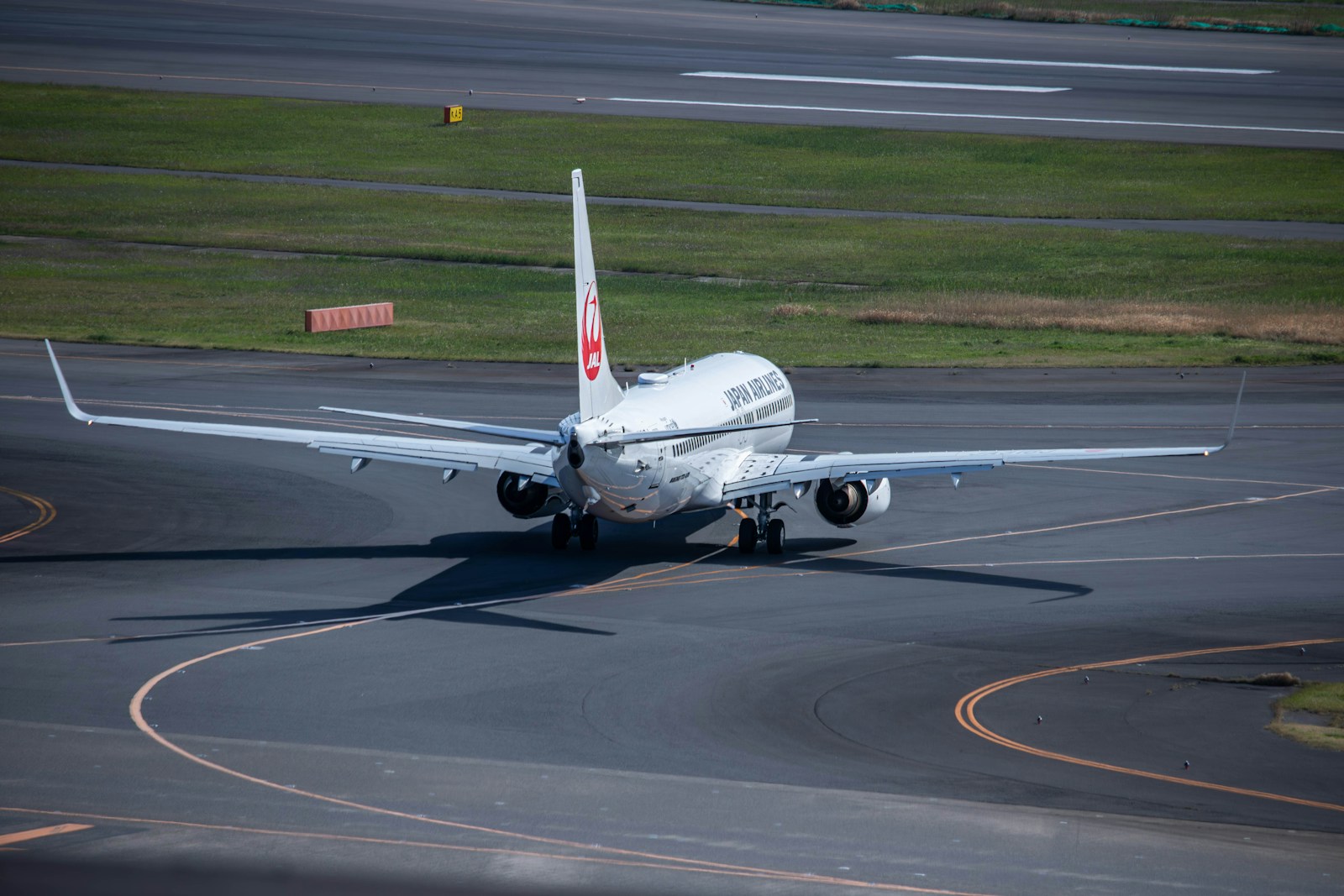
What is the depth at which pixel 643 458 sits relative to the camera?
138ft

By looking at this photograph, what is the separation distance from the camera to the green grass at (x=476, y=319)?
77.2 metres

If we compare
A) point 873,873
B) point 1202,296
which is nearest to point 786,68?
point 1202,296

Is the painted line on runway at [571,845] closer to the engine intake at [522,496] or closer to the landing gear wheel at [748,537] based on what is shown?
the engine intake at [522,496]

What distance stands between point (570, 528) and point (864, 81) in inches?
4507

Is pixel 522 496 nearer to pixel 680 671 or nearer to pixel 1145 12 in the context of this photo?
pixel 680 671

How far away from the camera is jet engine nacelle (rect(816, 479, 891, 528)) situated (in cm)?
4647

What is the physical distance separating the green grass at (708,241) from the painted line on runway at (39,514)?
48251 mm

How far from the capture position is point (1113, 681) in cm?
3506

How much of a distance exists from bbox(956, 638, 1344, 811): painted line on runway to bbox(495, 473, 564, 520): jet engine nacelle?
1628 cm

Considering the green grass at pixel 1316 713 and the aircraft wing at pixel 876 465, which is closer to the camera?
the green grass at pixel 1316 713

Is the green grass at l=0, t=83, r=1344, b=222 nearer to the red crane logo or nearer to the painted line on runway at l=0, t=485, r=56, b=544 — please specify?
the painted line on runway at l=0, t=485, r=56, b=544

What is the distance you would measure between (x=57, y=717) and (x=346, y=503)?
A: 68.7ft

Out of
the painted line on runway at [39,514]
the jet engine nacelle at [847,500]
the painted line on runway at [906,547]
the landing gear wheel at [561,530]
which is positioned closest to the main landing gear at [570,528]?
the landing gear wheel at [561,530]

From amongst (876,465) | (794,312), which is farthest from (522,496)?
(794,312)
